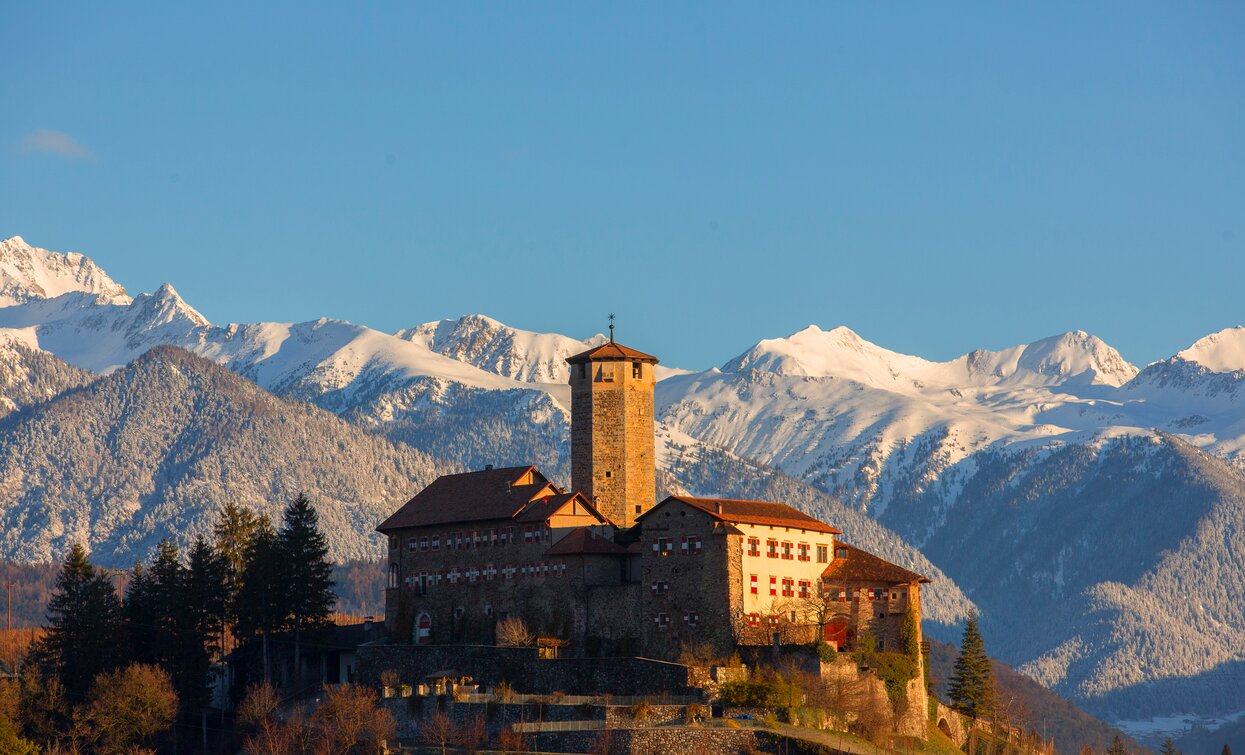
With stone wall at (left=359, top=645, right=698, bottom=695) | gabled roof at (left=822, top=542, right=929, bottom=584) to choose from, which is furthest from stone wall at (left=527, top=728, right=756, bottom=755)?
gabled roof at (left=822, top=542, right=929, bottom=584)

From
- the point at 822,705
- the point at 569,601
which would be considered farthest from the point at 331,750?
the point at 822,705

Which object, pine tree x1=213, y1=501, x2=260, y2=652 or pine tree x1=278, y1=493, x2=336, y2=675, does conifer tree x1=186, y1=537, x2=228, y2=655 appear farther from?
pine tree x1=278, y1=493, x2=336, y2=675

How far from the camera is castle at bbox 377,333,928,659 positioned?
123 metres

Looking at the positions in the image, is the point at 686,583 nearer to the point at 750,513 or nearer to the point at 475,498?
the point at 750,513

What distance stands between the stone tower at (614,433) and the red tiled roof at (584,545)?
7.20 metres

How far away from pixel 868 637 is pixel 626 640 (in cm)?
1402

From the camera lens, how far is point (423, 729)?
123 m

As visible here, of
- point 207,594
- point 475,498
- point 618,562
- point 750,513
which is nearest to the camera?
point 750,513

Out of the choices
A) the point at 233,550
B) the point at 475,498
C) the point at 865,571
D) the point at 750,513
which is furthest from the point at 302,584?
the point at 865,571

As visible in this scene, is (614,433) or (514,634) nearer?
(514,634)

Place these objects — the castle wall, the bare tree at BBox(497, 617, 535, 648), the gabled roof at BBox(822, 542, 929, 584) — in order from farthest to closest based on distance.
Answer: the castle wall
the bare tree at BBox(497, 617, 535, 648)
the gabled roof at BBox(822, 542, 929, 584)

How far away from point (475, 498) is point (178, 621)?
20.7 meters

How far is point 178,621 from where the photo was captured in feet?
461

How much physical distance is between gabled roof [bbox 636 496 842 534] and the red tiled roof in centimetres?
256
